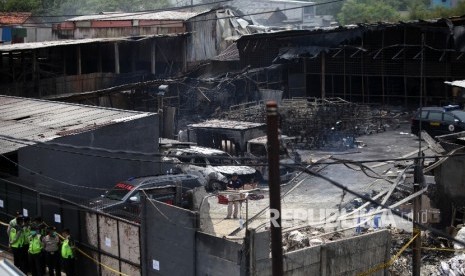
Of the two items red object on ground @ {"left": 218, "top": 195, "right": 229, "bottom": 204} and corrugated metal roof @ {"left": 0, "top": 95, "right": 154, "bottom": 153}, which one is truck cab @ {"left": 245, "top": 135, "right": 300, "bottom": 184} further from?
corrugated metal roof @ {"left": 0, "top": 95, "right": 154, "bottom": 153}

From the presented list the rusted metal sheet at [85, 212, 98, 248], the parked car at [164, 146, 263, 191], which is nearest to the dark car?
→ the parked car at [164, 146, 263, 191]

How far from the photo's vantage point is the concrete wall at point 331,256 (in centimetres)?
1322

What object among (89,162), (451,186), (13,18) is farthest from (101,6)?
(451,186)

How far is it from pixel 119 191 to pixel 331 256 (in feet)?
26.0

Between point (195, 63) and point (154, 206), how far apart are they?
1255 inches

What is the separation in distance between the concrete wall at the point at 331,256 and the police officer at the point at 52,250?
5.69 meters

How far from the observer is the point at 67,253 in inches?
655

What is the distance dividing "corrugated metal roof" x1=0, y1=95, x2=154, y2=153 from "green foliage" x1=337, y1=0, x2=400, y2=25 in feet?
188

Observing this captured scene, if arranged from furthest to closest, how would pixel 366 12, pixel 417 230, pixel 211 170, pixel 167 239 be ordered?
pixel 366 12 → pixel 211 170 → pixel 167 239 → pixel 417 230

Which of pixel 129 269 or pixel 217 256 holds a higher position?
pixel 217 256

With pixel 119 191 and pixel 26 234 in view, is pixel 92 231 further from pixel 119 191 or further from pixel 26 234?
pixel 119 191

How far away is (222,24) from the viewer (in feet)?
158

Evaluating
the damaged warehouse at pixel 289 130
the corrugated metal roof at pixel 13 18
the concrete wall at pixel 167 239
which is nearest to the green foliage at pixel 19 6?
the corrugated metal roof at pixel 13 18

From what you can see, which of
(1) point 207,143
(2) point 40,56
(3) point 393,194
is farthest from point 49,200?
(2) point 40,56
